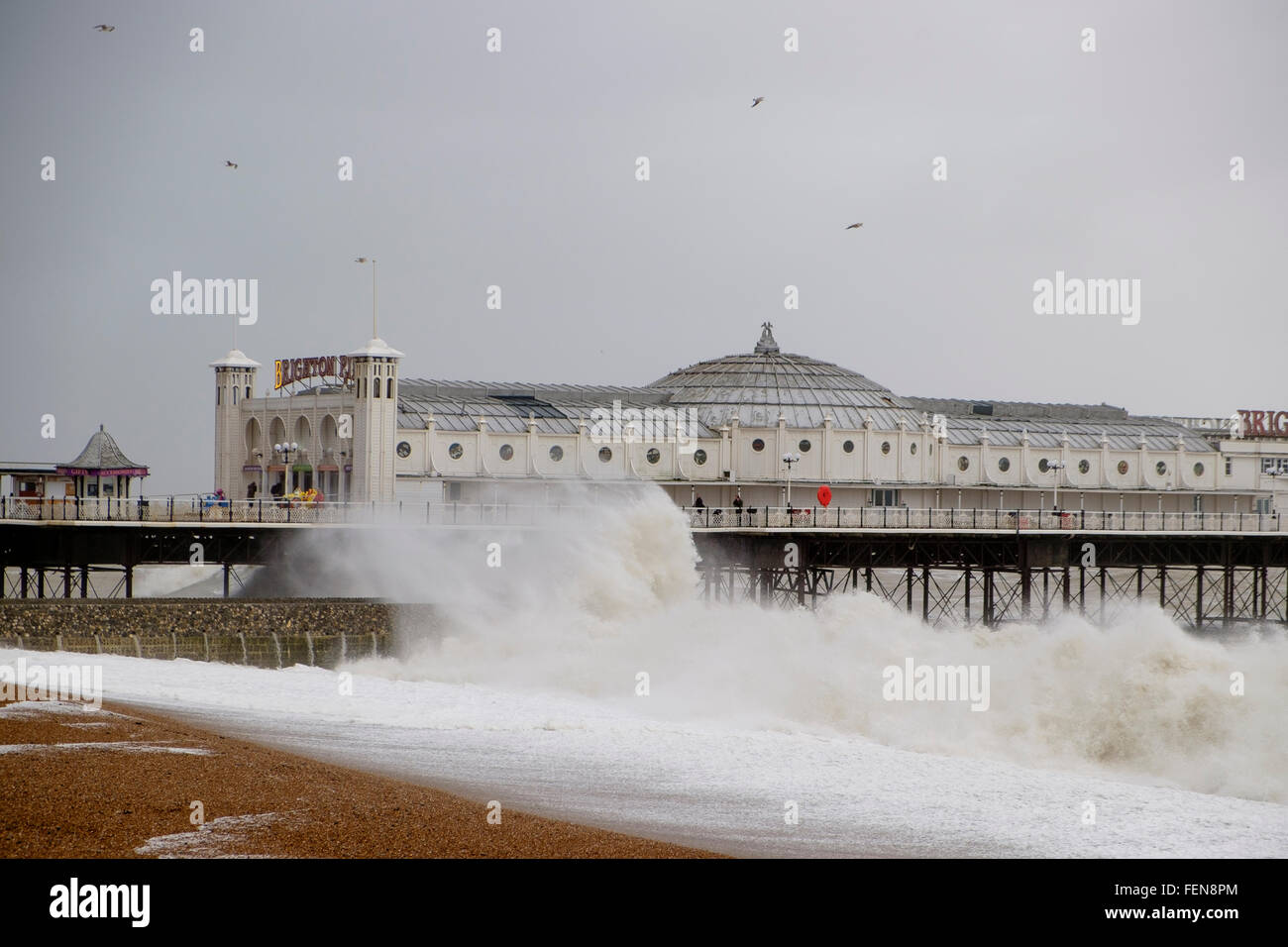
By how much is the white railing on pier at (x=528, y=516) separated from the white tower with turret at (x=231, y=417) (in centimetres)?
868

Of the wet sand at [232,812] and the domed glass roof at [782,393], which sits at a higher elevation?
the domed glass roof at [782,393]

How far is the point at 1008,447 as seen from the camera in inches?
2894

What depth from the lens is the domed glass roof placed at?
220 feet

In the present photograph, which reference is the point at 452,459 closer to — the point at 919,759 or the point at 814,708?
the point at 814,708

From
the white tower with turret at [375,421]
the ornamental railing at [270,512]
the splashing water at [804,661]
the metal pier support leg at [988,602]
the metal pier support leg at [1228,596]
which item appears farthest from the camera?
the metal pier support leg at [1228,596]

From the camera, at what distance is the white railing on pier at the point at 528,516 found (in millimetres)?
44438

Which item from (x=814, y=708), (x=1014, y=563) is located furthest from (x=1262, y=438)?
(x=814, y=708)

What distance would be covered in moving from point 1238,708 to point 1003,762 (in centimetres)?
554

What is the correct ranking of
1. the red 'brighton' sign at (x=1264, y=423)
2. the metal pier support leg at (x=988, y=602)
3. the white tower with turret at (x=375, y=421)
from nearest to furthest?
the white tower with turret at (x=375, y=421) → the metal pier support leg at (x=988, y=602) → the red 'brighton' sign at (x=1264, y=423)

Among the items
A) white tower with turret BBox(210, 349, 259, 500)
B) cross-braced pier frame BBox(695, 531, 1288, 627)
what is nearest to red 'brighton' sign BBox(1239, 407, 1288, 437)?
cross-braced pier frame BBox(695, 531, 1288, 627)

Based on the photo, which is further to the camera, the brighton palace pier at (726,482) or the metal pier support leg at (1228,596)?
the metal pier support leg at (1228,596)

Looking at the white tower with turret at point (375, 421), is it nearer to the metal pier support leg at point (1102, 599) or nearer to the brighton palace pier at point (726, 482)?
the brighton palace pier at point (726, 482)

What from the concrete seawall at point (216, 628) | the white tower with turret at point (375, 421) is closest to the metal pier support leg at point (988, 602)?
the white tower with turret at point (375, 421)

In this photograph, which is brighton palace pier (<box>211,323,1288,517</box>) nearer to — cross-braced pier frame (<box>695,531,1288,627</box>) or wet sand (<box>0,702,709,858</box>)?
cross-braced pier frame (<box>695,531,1288,627</box>)
